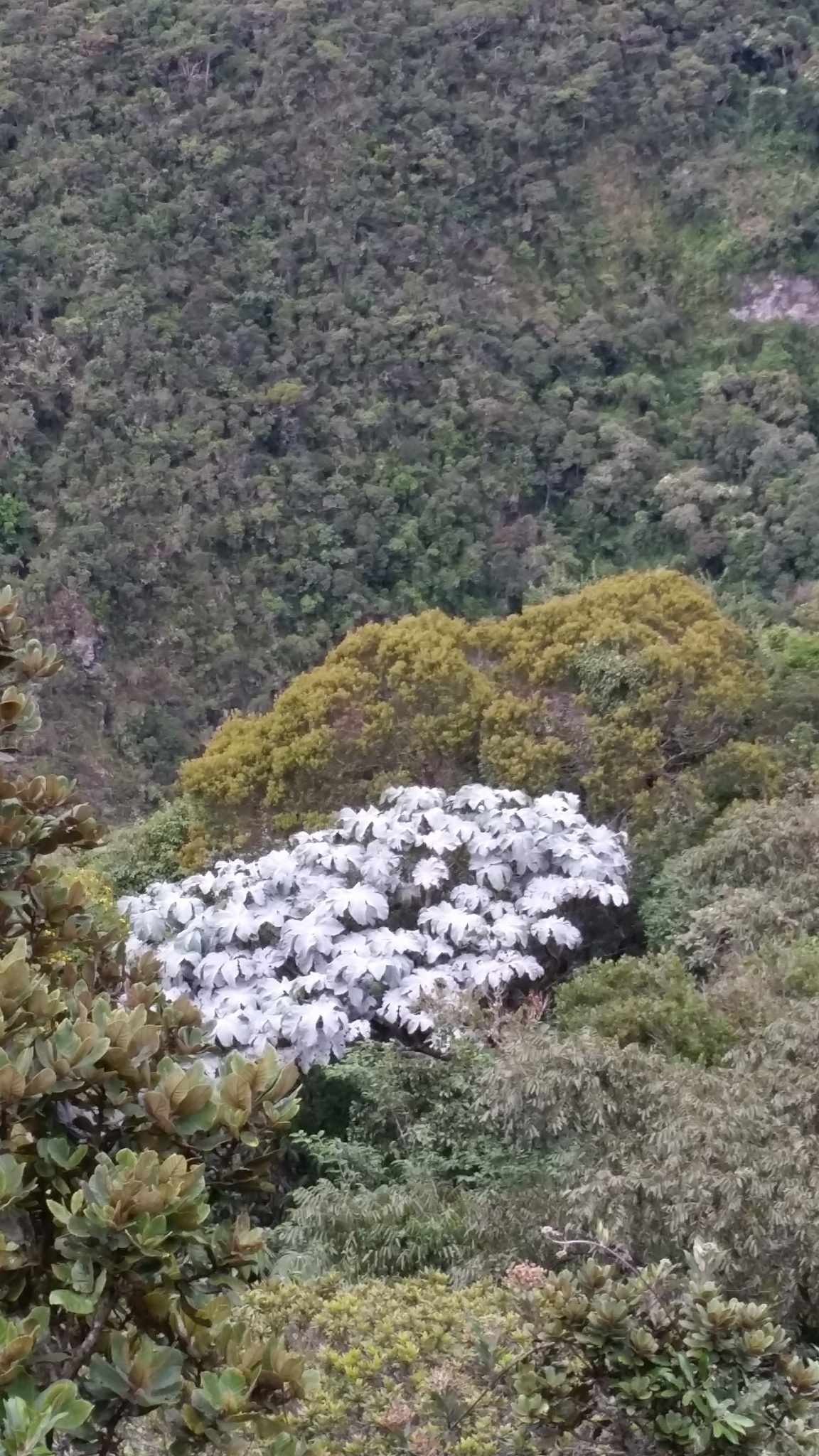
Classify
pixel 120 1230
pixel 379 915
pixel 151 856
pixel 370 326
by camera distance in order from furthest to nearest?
pixel 370 326 → pixel 151 856 → pixel 379 915 → pixel 120 1230

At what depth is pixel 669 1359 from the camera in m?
2.05

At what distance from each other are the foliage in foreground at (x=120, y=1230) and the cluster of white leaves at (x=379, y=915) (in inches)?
171

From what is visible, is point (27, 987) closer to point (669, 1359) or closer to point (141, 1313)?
point (141, 1313)

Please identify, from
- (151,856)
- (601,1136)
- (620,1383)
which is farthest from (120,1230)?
(151,856)

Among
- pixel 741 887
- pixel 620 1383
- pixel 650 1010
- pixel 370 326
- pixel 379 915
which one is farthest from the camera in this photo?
pixel 370 326

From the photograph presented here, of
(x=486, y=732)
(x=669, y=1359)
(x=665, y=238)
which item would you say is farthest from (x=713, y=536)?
(x=669, y=1359)

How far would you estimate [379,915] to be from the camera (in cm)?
657

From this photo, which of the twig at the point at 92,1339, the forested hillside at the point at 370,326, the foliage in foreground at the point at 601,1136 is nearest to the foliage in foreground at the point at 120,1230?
the twig at the point at 92,1339

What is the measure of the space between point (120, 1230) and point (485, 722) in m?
7.37

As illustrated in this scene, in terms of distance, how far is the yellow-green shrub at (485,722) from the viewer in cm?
844

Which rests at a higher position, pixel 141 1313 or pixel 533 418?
pixel 141 1313

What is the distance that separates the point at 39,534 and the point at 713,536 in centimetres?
1523

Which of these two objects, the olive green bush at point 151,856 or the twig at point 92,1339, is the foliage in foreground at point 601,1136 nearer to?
the twig at point 92,1339

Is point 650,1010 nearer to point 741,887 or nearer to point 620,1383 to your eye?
point 741,887
